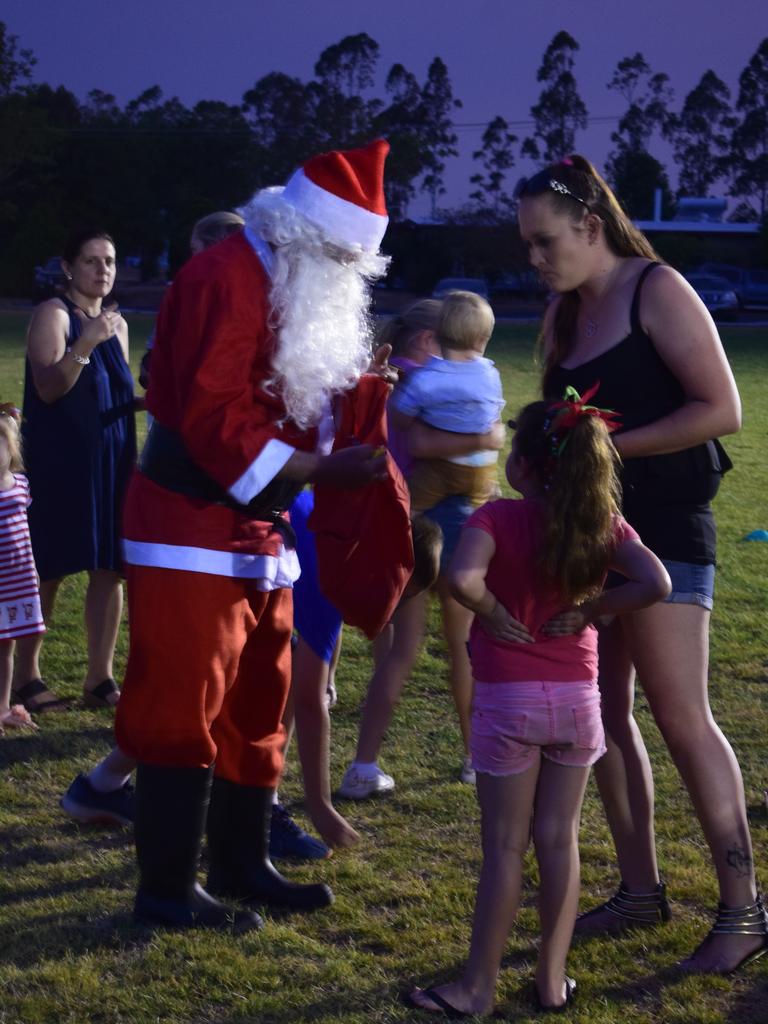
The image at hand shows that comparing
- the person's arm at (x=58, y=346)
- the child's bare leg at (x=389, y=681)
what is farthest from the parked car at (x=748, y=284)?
the child's bare leg at (x=389, y=681)

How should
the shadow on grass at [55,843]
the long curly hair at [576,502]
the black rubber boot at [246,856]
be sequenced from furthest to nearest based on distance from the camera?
the shadow on grass at [55,843] < the black rubber boot at [246,856] < the long curly hair at [576,502]

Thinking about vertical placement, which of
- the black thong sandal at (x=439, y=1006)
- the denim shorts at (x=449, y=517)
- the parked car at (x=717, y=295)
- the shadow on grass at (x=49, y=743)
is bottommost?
the shadow on grass at (x=49, y=743)

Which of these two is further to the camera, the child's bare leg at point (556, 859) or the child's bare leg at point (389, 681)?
the child's bare leg at point (389, 681)

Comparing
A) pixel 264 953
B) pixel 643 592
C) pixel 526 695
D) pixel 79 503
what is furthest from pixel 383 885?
pixel 79 503

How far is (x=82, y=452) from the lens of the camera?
547 centimetres

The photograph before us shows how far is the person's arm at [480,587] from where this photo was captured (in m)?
2.96

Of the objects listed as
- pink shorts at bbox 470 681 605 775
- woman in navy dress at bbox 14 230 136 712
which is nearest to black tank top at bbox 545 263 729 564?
pink shorts at bbox 470 681 605 775

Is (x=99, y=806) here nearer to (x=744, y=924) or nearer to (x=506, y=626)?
(x=506, y=626)

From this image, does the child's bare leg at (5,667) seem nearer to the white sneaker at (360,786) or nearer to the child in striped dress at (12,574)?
the child in striped dress at (12,574)

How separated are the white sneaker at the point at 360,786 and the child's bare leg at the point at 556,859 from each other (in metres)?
1.55

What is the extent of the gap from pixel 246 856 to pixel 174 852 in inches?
13.7

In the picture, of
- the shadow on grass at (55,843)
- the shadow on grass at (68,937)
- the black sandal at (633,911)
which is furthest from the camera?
the shadow on grass at (55,843)

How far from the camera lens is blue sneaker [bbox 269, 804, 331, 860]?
4.16 m

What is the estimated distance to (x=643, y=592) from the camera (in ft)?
9.90
